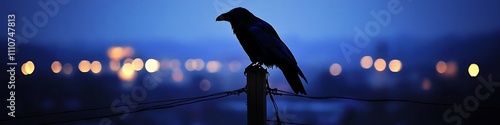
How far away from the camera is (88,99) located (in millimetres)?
59375

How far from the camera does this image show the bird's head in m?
4.75

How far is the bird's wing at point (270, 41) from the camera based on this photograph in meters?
3.99

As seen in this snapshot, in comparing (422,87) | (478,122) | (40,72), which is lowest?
(478,122)

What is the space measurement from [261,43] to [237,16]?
1.90ft

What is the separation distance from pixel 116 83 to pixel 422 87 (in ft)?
151

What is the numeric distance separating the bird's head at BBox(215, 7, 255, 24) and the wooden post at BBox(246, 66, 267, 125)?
5.83 feet

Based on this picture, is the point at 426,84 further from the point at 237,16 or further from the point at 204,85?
the point at 237,16

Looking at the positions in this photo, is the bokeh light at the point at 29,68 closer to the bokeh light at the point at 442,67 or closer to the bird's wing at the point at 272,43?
the bird's wing at the point at 272,43

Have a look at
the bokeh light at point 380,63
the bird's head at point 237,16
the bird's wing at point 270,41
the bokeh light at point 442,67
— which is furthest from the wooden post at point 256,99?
the bokeh light at point 442,67

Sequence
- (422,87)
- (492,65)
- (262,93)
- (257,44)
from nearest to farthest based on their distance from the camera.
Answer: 1. (262,93)
2. (257,44)
3. (492,65)
4. (422,87)

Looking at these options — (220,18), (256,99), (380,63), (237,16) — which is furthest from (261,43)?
(380,63)

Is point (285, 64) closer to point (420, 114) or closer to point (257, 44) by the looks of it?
point (257, 44)

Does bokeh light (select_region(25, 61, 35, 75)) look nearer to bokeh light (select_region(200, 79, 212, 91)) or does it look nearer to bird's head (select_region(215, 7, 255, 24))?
bird's head (select_region(215, 7, 255, 24))

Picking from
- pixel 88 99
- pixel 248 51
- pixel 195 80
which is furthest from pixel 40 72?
pixel 248 51
